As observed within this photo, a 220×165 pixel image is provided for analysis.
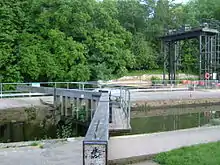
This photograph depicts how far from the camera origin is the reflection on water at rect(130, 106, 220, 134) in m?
13.3

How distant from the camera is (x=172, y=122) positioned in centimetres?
1530

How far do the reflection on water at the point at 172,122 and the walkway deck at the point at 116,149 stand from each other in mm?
4512

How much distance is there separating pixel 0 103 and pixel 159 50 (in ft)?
112

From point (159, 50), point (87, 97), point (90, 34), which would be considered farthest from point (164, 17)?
point (87, 97)

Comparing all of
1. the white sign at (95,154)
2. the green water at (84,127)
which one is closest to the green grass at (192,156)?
the white sign at (95,154)

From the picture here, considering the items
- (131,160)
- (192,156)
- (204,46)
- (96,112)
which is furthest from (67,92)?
(204,46)

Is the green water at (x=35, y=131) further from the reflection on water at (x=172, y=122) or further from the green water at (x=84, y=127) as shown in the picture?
the reflection on water at (x=172, y=122)

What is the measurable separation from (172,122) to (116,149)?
358 inches

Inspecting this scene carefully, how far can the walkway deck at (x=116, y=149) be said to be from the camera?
5992mm

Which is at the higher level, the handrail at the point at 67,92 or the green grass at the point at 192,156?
the handrail at the point at 67,92

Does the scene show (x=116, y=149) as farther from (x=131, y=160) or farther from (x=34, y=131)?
(x=34, y=131)

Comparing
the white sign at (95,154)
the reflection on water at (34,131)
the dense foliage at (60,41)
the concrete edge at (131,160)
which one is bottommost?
the reflection on water at (34,131)

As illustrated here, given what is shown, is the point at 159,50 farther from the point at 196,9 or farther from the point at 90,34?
the point at 90,34

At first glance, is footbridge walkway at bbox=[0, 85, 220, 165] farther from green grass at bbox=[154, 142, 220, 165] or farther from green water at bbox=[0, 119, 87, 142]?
green water at bbox=[0, 119, 87, 142]
